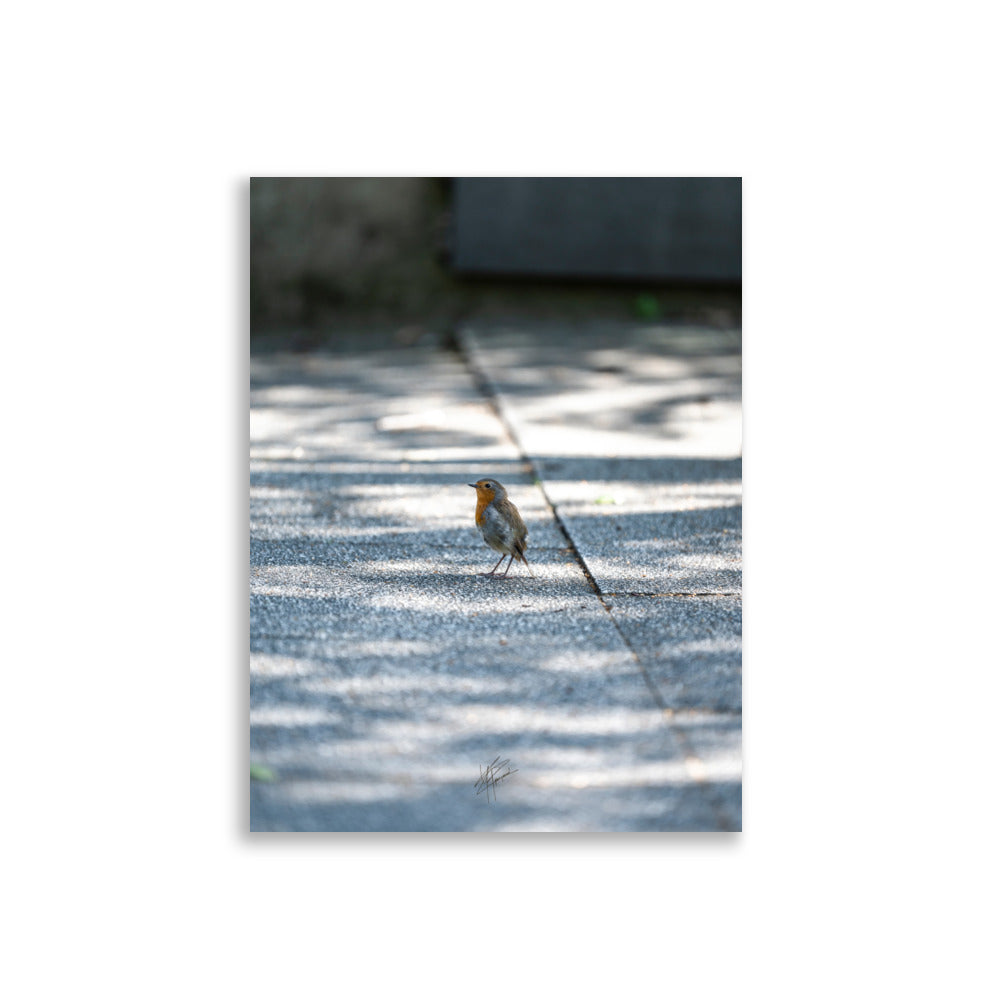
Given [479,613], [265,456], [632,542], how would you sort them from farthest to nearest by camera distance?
[265,456]
[632,542]
[479,613]

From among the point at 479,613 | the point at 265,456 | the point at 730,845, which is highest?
the point at 265,456

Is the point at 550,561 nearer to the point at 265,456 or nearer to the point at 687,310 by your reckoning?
the point at 265,456

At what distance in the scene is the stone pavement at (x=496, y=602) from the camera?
9.71 feet

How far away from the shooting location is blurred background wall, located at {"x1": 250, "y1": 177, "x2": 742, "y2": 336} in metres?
8.27

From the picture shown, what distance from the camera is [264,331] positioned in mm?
8398

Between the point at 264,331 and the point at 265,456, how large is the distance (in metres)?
2.79

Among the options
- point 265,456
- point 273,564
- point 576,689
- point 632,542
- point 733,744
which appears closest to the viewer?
point 733,744

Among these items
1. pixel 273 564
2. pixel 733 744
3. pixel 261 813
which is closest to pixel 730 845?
pixel 733 744

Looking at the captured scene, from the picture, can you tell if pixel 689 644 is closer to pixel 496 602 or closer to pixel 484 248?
pixel 496 602

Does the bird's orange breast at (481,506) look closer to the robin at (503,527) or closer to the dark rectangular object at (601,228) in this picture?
the robin at (503,527)
